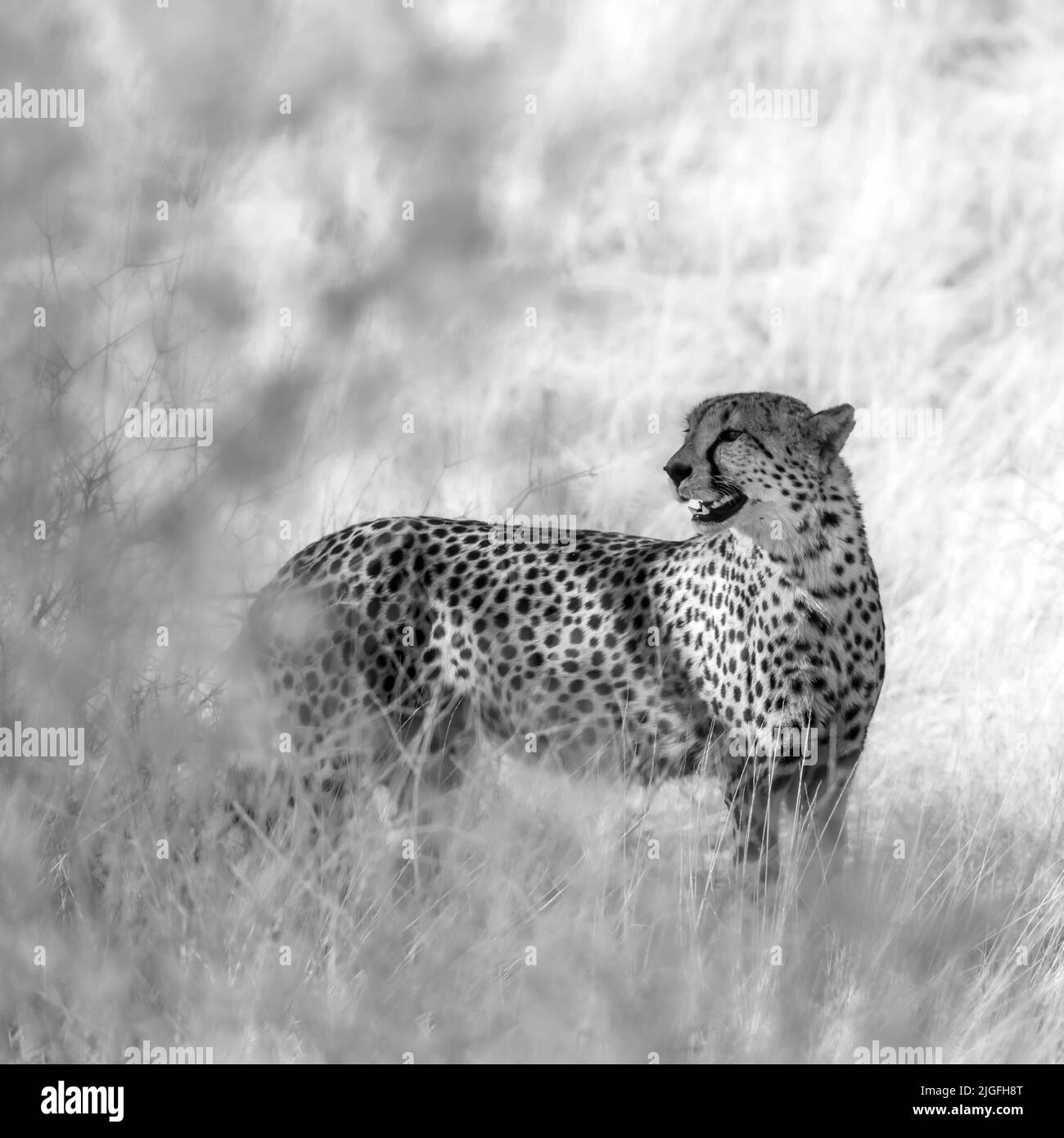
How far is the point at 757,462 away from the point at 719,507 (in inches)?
7.5

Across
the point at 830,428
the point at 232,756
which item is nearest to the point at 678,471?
the point at 830,428

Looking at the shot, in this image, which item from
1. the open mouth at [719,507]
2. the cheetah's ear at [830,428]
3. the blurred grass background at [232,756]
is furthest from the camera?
the cheetah's ear at [830,428]

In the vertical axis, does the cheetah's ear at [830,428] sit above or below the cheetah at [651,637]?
above

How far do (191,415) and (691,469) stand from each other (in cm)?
200

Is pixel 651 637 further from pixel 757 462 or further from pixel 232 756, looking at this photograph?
pixel 232 756

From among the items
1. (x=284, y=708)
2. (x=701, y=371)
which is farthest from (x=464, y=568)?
(x=701, y=371)

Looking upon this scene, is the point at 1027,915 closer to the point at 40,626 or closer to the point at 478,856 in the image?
the point at 478,856

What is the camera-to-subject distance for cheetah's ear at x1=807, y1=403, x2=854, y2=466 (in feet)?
17.1

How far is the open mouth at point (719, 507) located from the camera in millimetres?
5070

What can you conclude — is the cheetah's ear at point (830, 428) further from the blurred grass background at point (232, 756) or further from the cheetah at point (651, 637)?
the blurred grass background at point (232, 756)

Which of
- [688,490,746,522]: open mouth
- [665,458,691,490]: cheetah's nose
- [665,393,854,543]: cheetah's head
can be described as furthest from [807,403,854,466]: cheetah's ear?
[665,458,691,490]: cheetah's nose

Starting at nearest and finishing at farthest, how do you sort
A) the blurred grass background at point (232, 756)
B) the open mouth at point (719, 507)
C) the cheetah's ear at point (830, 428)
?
the blurred grass background at point (232, 756)
the open mouth at point (719, 507)
the cheetah's ear at point (830, 428)

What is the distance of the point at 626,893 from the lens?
14.2 feet

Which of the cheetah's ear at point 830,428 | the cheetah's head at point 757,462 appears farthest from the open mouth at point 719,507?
the cheetah's ear at point 830,428
